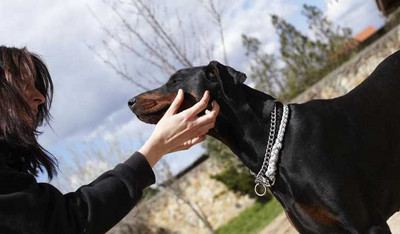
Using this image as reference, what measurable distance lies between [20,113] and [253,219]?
10.0 meters

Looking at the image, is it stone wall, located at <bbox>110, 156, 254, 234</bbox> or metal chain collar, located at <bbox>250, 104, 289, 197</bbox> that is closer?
metal chain collar, located at <bbox>250, 104, 289, 197</bbox>

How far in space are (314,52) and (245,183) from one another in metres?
7.33

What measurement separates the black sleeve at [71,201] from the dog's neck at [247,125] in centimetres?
123

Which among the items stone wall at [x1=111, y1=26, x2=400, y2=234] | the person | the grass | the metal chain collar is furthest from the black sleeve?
stone wall at [x1=111, y1=26, x2=400, y2=234]

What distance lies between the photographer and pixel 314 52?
1800 centimetres

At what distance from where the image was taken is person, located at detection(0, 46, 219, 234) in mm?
1886

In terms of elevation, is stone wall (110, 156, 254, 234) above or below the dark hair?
below

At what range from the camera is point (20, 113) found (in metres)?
2.13

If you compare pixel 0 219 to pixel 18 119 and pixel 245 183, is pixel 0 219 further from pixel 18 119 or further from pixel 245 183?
pixel 245 183

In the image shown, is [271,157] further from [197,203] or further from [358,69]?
[197,203]

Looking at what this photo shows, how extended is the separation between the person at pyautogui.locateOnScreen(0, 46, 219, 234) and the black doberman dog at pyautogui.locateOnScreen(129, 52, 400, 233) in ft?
3.13

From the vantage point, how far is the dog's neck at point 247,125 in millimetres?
3486

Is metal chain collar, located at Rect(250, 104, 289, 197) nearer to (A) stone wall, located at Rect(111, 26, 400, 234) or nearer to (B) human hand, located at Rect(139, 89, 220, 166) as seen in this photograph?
(B) human hand, located at Rect(139, 89, 220, 166)

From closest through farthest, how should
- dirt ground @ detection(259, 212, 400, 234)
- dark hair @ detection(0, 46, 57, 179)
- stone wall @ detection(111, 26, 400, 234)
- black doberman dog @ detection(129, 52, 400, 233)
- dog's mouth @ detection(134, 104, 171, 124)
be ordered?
dark hair @ detection(0, 46, 57, 179), black doberman dog @ detection(129, 52, 400, 233), dog's mouth @ detection(134, 104, 171, 124), dirt ground @ detection(259, 212, 400, 234), stone wall @ detection(111, 26, 400, 234)
